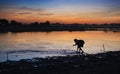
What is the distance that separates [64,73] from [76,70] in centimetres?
127

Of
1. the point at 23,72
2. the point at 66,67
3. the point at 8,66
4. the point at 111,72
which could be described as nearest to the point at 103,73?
the point at 111,72

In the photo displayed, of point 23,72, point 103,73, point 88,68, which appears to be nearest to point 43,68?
point 23,72

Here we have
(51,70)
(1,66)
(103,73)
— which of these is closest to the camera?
(103,73)

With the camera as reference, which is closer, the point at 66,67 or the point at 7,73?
the point at 7,73

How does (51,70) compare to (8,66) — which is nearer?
(51,70)

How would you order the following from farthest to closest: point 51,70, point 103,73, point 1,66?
point 1,66 < point 51,70 < point 103,73

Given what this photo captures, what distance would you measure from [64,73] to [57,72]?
19.1 inches

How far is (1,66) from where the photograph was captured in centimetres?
1617

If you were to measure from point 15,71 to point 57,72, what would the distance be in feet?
8.09

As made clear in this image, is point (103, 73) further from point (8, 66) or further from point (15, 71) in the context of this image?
point (8, 66)

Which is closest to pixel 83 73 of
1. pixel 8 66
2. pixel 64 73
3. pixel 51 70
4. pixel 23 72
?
pixel 64 73

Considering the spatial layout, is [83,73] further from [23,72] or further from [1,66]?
[1,66]

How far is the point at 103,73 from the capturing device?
533 inches

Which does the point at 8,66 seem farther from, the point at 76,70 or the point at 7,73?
the point at 76,70
